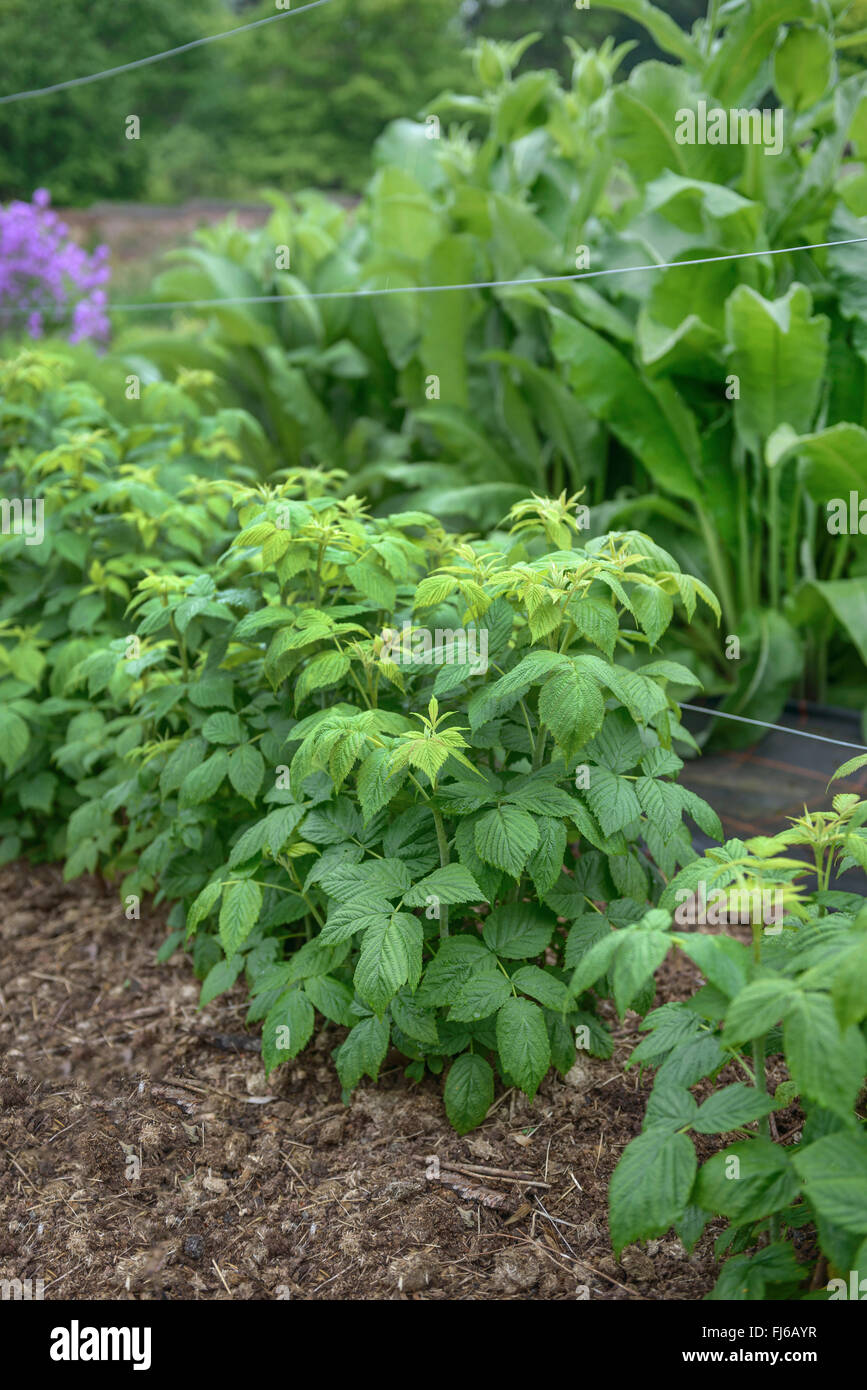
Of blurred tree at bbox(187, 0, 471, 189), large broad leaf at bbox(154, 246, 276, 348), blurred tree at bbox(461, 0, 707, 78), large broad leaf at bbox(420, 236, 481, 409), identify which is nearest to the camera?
large broad leaf at bbox(420, 236, 481, 409)

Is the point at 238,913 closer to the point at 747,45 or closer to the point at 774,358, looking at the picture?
the point at 774,358

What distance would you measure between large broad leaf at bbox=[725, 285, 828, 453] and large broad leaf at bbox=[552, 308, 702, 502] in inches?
9.7

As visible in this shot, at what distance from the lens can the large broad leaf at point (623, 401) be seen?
3.04 m

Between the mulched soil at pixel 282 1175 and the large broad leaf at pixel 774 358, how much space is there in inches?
60.9

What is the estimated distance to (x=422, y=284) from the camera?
3604 mm

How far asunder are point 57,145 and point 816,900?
579 inches

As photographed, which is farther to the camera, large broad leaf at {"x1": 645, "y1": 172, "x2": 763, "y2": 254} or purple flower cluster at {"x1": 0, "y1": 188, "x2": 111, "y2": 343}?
purple flower cluster at {"x1": 0, "y1": 188, "x2": 111, "y2": 343}

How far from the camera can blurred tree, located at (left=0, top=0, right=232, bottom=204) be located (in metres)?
12.9

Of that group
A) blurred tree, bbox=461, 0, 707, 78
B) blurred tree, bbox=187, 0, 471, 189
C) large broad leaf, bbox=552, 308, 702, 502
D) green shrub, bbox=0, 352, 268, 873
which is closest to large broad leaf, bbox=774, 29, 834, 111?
large broad leaf, bbox=552, 308, 702, 502

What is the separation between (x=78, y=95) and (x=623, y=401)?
12.7 m

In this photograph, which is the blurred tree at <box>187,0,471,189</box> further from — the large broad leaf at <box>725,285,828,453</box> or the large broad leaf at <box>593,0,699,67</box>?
the large broad leaf at <box>725,285,828,453</box>

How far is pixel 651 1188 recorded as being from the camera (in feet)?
3.71

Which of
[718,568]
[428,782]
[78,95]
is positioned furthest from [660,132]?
[78,95]

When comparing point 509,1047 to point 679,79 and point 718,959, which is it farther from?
point 679,79
